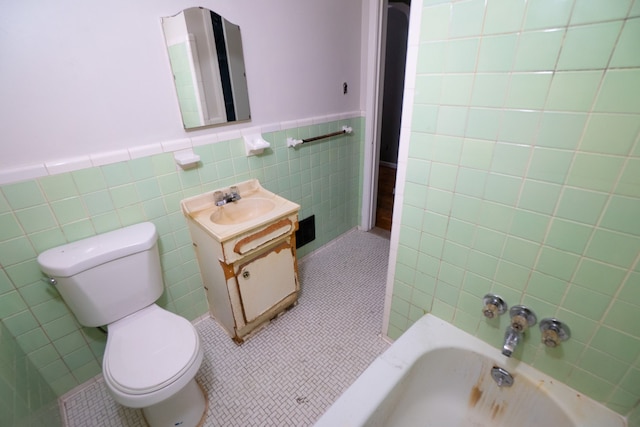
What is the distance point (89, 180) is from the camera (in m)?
1.19

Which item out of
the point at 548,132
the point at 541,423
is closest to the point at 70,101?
the point at 548,132

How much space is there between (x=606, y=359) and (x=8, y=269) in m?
2.20

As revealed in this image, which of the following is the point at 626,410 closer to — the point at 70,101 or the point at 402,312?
the point at 402,312

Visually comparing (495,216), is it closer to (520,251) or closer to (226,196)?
(520,251)

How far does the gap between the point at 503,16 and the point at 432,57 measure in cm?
21

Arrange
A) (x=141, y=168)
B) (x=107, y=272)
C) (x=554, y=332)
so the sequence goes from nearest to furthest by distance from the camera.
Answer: (x=554, y=332)
(x=107, y=272)
(x=141, y=168)

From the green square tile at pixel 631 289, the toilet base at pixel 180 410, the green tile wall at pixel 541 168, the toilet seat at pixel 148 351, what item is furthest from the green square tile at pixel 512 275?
the toilet base at pixel 180 410

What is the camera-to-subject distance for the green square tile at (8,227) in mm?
1051

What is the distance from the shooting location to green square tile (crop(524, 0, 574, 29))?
71 centimetres

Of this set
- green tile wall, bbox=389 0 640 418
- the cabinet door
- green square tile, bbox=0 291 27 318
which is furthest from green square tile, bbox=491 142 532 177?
green square tile, bbox=0 291 27 318

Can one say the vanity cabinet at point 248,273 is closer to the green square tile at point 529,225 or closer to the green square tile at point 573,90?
the green square tile at point 529,225

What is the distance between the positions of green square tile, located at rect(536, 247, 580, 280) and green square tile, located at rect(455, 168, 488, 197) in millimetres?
281

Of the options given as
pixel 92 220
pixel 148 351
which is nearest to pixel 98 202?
pixel 92 220

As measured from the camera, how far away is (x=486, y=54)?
85 centimetres
